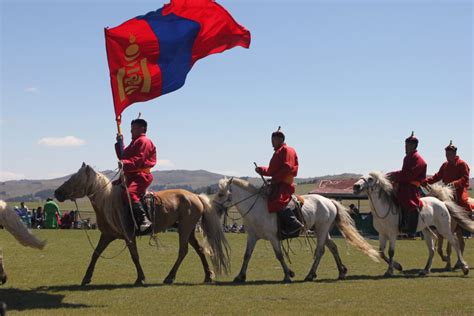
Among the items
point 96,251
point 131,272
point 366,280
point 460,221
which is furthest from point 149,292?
point 460,221

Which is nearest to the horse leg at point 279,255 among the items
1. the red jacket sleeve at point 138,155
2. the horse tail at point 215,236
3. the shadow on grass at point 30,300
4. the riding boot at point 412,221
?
the horse tail at point 215,236

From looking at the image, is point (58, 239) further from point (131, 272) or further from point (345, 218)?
point (345, 218)

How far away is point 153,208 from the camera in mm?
12906

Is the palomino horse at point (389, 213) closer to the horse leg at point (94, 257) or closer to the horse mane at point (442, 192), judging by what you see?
the horse mane at point (442, 192)

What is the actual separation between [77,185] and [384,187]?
6584mm

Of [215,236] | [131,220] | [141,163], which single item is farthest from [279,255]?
[141,163]

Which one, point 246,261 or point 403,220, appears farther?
point 403,220

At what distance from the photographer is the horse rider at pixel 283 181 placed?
1338 centimetres

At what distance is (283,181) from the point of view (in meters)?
13.4

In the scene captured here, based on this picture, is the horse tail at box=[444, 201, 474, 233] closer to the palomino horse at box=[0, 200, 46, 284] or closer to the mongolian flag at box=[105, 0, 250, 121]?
the mongolian flag at box=[105, 0, 250, 121]

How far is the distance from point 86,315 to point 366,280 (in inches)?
249

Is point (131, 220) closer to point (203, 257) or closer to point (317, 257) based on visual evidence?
point (203, 257)

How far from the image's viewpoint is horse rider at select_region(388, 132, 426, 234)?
15.0 metres

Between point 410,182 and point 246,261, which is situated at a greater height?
point 410,182
